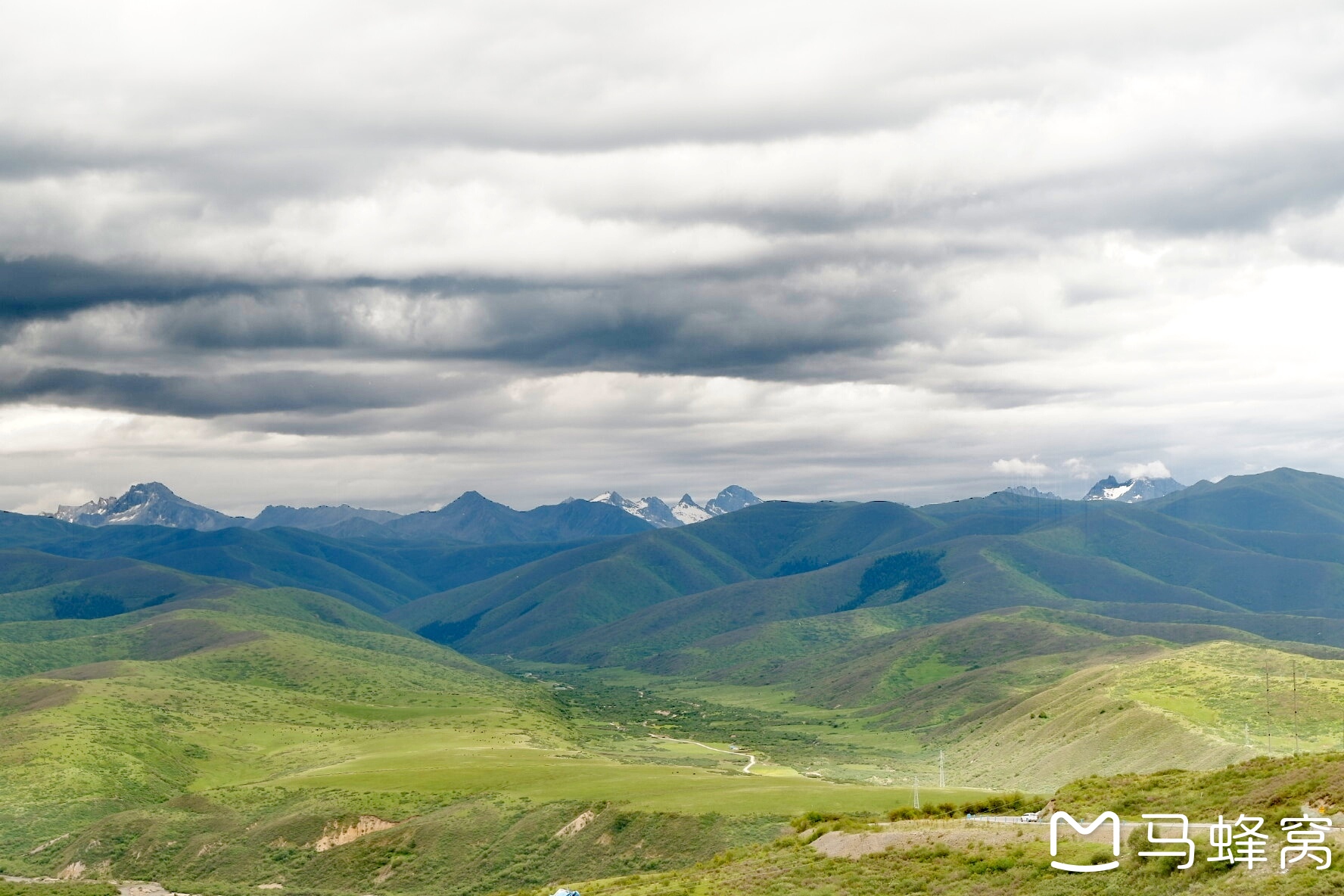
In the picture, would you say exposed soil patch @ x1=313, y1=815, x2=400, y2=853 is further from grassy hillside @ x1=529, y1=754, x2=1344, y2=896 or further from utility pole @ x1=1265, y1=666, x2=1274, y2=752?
utility pole @ x1=1265, y1=666, x2=1274, y2=752

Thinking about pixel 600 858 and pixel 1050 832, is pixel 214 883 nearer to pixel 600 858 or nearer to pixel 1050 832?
pixel 600 858

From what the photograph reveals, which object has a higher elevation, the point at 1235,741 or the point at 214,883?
the point at 1235,741

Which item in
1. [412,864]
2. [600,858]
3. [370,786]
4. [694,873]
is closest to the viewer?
[694,873]

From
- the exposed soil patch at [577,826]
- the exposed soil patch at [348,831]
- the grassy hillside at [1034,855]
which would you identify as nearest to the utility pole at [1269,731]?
the exposed soil patch at [577,826]

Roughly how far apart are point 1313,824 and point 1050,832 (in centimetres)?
1593

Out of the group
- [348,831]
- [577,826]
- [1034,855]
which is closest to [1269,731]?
[577,826]

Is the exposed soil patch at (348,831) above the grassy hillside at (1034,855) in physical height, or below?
below

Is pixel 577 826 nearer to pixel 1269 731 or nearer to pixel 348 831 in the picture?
pixel 348 831

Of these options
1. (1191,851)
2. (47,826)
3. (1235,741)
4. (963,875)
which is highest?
(1191,851)

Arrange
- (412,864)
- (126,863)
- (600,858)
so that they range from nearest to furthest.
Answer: (600,858), (412,864), (126,863)

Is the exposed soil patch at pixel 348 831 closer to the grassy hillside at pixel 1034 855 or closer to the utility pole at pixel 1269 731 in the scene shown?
the grassy hillside at pixel 1034 855

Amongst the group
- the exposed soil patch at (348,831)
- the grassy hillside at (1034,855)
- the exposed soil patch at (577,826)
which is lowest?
the exposed soil patch at (348,831)

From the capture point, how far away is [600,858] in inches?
5630

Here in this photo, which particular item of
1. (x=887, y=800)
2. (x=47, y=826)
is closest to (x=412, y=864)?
(x=887, y=800)
